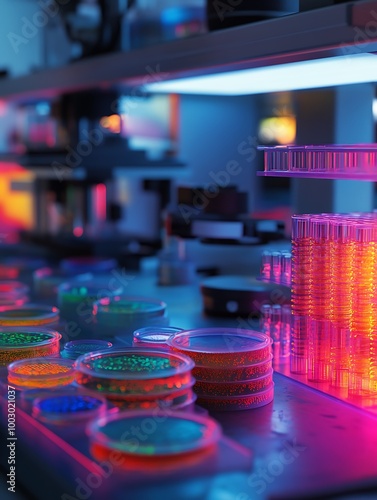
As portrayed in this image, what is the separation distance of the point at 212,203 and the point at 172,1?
2.98 feet

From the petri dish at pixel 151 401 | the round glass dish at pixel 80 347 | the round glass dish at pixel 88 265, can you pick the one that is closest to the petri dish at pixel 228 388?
the petri dish at pixel 151 401

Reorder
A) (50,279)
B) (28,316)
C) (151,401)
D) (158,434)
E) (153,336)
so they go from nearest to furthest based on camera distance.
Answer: (158,434)
(151,401)
(153,336)
(28,316)
(50,279)

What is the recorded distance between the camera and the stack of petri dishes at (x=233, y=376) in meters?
1.15

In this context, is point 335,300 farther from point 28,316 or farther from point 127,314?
point 28,316

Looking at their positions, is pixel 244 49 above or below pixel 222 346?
above

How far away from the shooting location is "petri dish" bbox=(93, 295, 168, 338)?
165cm

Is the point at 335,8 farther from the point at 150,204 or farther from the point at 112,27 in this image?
the point at 150,204

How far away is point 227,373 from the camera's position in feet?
3.80

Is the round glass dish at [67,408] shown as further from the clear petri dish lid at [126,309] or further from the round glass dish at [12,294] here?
the round glass dish at [12,294]

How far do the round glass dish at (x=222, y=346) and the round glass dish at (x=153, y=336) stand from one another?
0.15 feet

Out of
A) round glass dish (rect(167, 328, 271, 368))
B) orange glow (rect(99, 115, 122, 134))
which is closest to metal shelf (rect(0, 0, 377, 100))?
round glass dish (rect(167, 328, 271, 368))

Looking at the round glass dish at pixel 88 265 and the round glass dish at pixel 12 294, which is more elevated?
the round glass dish at pixel 88 265

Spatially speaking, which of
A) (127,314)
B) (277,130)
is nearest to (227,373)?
(127,314)

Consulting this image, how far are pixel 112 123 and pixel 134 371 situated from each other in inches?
69.8
